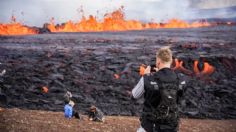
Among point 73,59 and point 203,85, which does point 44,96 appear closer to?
point 73,59

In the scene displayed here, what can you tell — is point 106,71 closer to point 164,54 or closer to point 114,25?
point 114,25

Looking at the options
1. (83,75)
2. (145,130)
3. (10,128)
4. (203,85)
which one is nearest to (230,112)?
(203,85)

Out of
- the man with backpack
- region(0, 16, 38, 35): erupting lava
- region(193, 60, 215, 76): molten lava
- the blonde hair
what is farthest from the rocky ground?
region(0, 16, 38, 35): erupting lava

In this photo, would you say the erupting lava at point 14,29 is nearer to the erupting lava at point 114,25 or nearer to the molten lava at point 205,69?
the erupting lava at point 114,25

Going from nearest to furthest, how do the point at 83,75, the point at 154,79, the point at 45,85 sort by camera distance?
the point at 154,79 < the point at 45,85 < the point at 83,75

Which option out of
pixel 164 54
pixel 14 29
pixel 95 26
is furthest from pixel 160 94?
pixel 95 26

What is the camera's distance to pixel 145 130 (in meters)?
3.45

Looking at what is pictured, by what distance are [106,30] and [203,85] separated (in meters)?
6.33

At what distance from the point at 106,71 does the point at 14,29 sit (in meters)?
3.45

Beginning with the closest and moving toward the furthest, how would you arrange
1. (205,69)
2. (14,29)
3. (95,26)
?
(205,69) → (14,29) → (95,26)

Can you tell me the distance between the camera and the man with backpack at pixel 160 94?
329 centimetres

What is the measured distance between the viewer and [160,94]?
3.33 metres

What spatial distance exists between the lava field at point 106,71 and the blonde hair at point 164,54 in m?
5.55

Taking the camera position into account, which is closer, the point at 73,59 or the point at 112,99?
the point at 112,99
